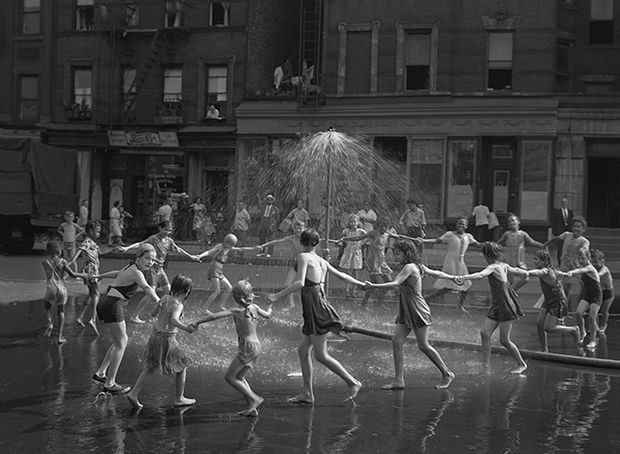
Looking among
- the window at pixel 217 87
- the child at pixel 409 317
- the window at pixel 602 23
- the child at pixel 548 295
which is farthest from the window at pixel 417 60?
the child at pixel 409 317

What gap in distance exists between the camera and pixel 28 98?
38.9 metres

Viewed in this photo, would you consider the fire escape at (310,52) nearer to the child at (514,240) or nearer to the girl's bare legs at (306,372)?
the child at (514,240)

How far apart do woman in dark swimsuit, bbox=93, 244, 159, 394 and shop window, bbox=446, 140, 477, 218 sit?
22.6 meters

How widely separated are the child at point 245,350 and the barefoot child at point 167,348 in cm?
47

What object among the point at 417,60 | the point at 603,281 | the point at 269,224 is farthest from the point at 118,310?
the point at 417,60

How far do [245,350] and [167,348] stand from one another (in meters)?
0.75

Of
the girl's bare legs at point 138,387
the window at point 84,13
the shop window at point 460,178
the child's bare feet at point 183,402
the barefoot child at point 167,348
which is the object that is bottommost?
the child's bare feet at point 183,402

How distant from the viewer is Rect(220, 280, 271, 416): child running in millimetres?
8000

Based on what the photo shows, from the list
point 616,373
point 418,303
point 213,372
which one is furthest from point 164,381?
point 616,373

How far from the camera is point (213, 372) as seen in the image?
Result: 33.5ft

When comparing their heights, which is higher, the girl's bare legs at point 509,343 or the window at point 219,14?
the window at point 219,14

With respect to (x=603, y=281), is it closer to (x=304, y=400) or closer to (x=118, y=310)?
(x=304, y=400)

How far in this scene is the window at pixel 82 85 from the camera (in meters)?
37.9

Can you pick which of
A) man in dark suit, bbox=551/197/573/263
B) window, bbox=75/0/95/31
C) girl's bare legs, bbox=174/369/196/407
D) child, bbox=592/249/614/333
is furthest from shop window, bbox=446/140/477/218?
girl's bare legs, bbox=174/369/196/407
